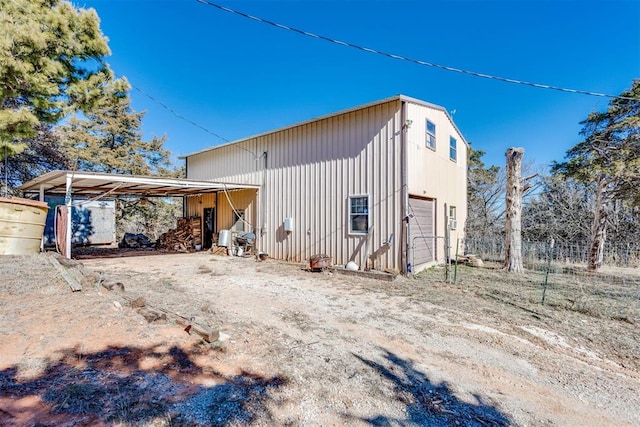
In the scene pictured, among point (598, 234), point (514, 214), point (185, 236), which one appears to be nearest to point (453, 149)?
point (514, 214)

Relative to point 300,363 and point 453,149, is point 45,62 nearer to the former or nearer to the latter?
point 300,363

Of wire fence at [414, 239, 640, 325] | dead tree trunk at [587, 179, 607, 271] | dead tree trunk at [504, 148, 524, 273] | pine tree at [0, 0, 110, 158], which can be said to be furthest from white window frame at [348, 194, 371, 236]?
pine tree at [0, 0, 110, 158]

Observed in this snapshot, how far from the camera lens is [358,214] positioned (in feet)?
27.2

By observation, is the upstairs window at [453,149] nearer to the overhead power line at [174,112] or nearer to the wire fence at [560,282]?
the wire fence at [560,282]

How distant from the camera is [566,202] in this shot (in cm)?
1268

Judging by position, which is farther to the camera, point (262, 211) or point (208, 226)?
point (208, 226)

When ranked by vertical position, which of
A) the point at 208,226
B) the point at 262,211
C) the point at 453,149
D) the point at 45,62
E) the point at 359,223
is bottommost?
the point at 208,226

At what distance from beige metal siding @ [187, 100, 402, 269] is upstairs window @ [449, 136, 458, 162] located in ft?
14.4

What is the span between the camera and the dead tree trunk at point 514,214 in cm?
811

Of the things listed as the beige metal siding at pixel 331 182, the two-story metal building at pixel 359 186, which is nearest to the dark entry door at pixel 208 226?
the two-story metal building at pixel 359 186

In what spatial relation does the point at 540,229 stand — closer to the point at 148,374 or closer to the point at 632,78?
the point at 632,78

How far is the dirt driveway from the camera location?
206cm

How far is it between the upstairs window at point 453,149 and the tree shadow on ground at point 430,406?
999cm

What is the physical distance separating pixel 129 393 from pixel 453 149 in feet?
39.4
